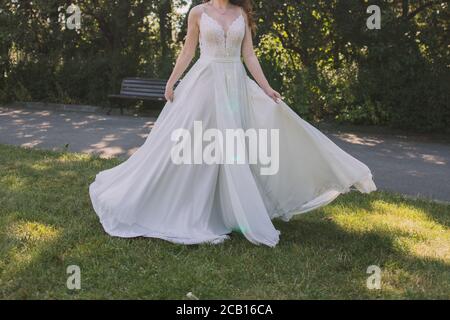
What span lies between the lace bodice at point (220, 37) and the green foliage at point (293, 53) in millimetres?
6437

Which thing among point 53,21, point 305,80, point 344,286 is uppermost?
point 53,21

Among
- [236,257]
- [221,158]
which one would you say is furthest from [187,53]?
[236,257]

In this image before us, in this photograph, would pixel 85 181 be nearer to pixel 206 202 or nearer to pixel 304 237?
pixel 206 202

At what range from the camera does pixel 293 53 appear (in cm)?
1217

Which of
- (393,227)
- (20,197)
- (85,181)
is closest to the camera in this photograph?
(393,227)

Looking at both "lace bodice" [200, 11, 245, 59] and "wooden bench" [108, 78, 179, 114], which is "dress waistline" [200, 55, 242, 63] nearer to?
"lace bodice" [200, 11, 245, 59]

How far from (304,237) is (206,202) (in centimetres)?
82

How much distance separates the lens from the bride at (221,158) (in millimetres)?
4348

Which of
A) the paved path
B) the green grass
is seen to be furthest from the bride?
the paved path

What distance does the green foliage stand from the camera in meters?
10.4

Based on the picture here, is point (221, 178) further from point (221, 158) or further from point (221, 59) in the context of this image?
point (221, 59)

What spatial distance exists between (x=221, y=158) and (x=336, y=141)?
5661mm

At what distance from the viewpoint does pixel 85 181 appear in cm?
608

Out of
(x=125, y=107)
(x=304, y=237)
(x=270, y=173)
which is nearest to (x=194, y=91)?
(x=270, y=173)
